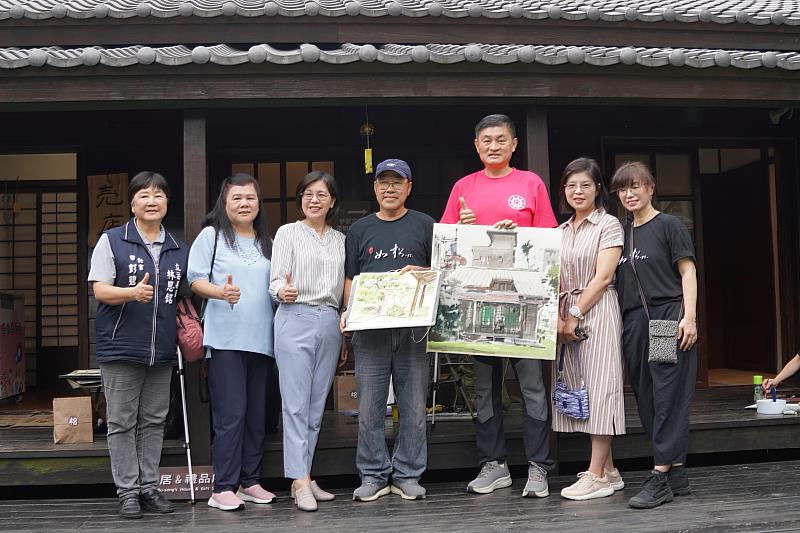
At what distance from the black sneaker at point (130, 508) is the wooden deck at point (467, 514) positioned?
4 cm

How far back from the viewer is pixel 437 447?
4.72 m

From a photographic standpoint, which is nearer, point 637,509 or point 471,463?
point 637,509

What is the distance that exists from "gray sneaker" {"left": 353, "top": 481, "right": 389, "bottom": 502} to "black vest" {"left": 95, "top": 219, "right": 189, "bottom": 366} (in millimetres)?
1231

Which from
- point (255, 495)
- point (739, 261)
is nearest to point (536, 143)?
point (255, 495)

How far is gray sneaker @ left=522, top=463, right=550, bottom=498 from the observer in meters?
4.16

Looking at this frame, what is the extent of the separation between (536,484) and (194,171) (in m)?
2.75

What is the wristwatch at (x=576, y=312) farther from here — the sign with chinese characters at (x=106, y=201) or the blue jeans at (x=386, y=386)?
the sign with chinese characters at (x=106, y=201)

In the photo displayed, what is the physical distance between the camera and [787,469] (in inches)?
189

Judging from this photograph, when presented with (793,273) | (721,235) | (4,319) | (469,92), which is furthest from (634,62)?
(4,319)

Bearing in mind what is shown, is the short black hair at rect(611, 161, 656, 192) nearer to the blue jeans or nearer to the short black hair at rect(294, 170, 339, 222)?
the blue jeans

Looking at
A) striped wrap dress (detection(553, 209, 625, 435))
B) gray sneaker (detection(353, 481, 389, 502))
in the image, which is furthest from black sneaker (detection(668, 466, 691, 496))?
gray sneaker (detection(353, 481, 389, 502))

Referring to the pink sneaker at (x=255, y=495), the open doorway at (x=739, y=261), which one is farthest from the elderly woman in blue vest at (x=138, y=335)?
the open doorway at (x=739, y=261)

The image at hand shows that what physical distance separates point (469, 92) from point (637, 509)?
8.64 ft

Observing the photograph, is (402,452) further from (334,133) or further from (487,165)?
(334,133)
